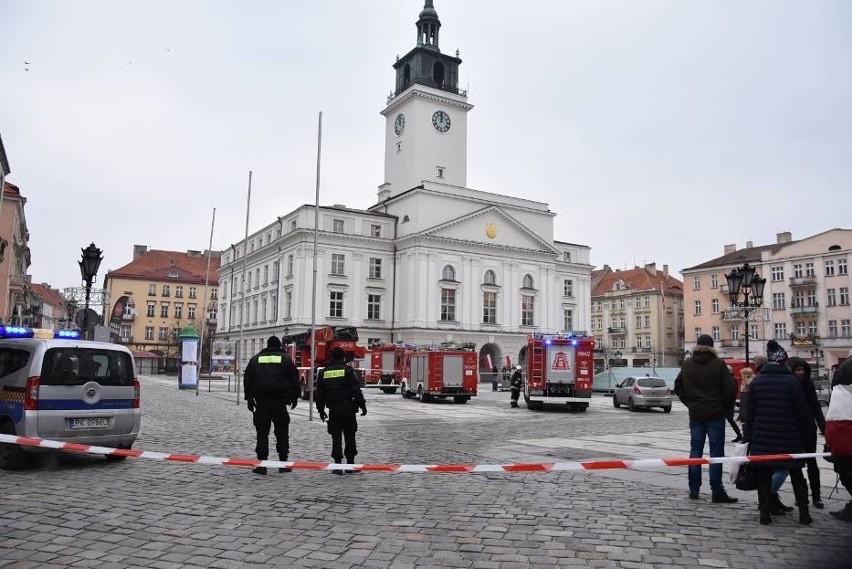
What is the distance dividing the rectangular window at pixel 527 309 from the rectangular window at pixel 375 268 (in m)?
15.1

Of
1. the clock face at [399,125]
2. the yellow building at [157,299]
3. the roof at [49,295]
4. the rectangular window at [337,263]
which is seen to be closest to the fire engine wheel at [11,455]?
the rectangular window at [337,263]

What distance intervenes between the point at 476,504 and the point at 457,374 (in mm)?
23718

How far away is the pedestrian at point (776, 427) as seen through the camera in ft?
23.3

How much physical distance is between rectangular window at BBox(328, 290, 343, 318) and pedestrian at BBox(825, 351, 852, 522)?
57240 mm

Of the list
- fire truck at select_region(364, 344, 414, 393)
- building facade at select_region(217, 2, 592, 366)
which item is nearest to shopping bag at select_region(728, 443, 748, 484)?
fire truck at select_region(364, 344, 414, 393)

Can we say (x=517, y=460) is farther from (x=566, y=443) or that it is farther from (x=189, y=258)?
(x=189, y=258)

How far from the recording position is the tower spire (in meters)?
72.1

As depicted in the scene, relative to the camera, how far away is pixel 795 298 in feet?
221

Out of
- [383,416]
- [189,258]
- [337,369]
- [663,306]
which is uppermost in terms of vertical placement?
[189,258]

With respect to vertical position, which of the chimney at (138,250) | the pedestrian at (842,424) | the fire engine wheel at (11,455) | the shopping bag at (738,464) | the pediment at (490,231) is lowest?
the fire engine wheel at (11,455)

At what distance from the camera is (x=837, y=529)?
6.82m

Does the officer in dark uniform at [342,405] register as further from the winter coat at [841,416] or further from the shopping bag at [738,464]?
the winter coat at [841,416]

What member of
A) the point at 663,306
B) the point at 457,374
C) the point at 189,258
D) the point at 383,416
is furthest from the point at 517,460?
the point at 189,258

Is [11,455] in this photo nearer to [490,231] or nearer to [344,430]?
[344,430]
